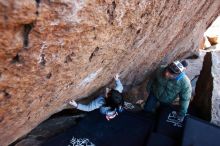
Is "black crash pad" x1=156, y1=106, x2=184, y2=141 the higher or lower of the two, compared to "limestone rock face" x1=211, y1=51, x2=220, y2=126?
lower

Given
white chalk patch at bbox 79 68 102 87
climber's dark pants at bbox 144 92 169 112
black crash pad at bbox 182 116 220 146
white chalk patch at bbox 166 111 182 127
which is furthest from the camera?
climber's dark pants at bbox 144 92 169 112

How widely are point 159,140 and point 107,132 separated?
0.95 meters

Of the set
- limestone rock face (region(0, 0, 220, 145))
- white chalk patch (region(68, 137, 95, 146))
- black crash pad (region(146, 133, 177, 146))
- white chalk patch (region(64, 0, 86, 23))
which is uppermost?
white chalk patch (region(64, 0, 86, 23))

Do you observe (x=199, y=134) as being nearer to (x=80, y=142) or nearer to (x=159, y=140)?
(x=159, y=140)

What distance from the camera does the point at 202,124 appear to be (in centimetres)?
591

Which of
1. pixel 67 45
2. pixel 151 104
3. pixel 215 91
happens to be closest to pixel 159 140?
pixel 151 104

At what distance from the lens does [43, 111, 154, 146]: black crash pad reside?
5.72 meters

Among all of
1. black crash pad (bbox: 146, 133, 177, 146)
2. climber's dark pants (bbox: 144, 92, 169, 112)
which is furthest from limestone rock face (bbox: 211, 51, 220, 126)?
black crash pad (bbox: 146, 133, 177, 146)

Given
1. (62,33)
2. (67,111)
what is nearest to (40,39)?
(62,33)

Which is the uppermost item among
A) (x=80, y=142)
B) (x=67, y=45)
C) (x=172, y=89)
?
(x=67, y=45)

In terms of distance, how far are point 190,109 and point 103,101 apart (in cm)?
246

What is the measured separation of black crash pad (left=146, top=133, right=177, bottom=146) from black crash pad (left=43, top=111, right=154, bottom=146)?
15 centimetres

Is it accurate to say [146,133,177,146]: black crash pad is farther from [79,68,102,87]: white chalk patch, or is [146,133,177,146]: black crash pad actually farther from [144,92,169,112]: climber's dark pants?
[79,68,102,87]: white chalk patch

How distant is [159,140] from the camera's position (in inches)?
→ 226
